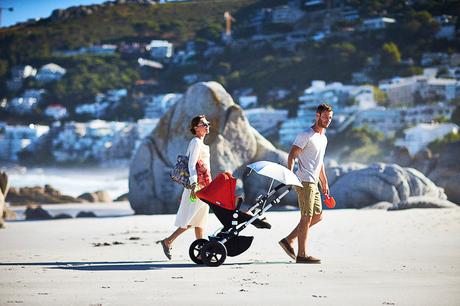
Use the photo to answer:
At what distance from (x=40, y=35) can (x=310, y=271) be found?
147m

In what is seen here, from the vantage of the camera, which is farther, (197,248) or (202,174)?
(202,174)

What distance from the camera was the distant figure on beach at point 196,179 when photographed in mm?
8312

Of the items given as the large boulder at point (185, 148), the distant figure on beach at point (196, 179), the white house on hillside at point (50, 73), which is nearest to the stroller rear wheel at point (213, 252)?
the distant figure on beach at point (196, 179)

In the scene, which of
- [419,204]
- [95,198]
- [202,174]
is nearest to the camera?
[202,174]

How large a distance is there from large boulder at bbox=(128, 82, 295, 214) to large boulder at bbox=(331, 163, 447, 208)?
120 cm

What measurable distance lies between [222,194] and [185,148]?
978cm

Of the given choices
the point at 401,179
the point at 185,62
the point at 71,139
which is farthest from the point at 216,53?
the point at 401,179

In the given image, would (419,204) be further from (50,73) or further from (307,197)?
(50,73)

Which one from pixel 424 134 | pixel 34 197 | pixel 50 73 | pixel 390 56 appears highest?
pixel 390 56

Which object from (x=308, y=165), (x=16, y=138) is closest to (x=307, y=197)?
(x=308, y=165)

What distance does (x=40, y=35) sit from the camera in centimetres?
14988

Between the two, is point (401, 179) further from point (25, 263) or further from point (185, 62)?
point (185, 62)

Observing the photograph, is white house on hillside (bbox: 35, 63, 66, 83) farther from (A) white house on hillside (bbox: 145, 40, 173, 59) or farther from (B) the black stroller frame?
(B) the black stroller frame

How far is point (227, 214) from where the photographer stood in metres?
8.05
